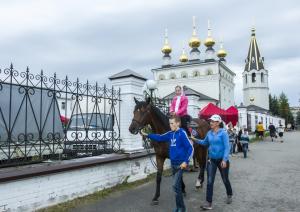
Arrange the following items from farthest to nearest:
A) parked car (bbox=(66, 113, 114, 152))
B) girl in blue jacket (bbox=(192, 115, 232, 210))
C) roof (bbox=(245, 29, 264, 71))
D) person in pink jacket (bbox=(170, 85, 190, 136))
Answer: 1. roof (bbox=(245, 29, 264, 71))
2. person in pink jacket (bbox=(170, 85, 190, 136))
3. parked car (bbox=(66, 113, 114, 152))
4. girl in blue jacket (bbox=(192, 115, 232, 210))

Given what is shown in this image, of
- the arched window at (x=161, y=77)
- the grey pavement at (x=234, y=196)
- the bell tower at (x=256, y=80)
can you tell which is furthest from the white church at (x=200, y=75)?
the grey pavement at (x=234, y=196)

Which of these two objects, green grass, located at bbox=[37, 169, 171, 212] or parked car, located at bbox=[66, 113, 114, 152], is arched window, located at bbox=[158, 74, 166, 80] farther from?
green grass, located at bbox=[37, 169, 171, 212]

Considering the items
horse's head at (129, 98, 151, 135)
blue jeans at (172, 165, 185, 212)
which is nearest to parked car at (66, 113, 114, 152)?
horse's head at (129, 98, 151, 135)

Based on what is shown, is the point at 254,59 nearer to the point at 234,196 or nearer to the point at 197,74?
the point at 197,74

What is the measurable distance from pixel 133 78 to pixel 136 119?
2710 millimetres

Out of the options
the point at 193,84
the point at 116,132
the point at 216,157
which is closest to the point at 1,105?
the point at 116,132

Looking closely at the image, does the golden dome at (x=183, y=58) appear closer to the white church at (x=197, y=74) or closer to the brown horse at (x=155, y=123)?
the white church at (x=197, y=74)

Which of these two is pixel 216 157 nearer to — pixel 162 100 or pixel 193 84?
pixel 162 100

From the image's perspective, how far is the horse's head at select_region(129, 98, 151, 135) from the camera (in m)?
6.70

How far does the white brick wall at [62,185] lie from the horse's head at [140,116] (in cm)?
153

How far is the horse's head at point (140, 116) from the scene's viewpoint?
6699mm

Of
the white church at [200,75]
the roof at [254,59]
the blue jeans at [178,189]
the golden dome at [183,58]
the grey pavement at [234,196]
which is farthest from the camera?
the roof at [254,59]

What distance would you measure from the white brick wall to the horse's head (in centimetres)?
153

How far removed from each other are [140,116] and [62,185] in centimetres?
205
